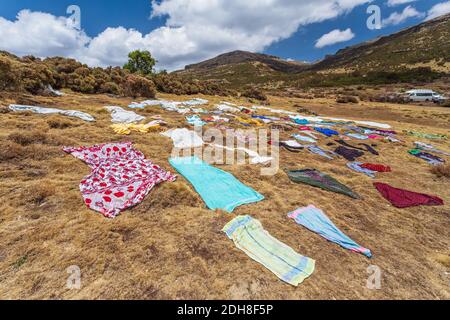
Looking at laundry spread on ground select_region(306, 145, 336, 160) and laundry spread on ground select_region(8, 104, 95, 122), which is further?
laundry spread on ground select_region(8, 104, 95, 122)

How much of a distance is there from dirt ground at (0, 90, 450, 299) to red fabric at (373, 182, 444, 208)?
157 mm

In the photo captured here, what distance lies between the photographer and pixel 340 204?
4359 millimetres

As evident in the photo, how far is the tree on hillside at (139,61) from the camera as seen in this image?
36500 millimetres

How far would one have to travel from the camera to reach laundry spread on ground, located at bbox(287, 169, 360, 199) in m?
4.84

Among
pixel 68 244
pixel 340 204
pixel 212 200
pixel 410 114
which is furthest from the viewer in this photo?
pixel 410 114

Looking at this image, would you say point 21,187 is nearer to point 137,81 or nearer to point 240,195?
point 240,195

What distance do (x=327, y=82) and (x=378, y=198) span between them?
47.1 metres

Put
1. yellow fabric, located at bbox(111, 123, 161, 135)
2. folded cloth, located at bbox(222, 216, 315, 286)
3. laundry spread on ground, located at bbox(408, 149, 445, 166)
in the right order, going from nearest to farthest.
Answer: folded cloth, located at bbox(222, 216, 315, 286)
yellow fabric, located at bbox(111, 123, 161, 135)
laundry spread on ground, located at bbox(408, 149, 445, 166)

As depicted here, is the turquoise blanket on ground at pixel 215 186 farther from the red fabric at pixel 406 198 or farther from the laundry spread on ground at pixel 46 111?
the laundry spread on ground at pixel 46 111

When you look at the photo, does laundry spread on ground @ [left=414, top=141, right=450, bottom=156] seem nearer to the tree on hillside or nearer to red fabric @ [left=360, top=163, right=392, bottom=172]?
red fabric @ [left=360, top=163, right=392, bottom=172]

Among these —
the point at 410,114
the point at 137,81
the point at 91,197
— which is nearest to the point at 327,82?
the point at 410,114

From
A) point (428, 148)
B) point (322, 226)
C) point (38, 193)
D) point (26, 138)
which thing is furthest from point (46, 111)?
point (428, 148)

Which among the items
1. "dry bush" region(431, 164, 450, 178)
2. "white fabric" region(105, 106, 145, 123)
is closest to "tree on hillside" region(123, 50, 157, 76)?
"white fabric" region(105, 106, 145, 123)

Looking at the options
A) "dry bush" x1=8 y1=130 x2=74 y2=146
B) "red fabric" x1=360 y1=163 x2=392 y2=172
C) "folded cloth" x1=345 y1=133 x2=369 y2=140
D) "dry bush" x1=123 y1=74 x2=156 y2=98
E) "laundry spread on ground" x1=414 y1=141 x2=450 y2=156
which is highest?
"dry bush" x1=123 y1=74 x2=156 y2=98
